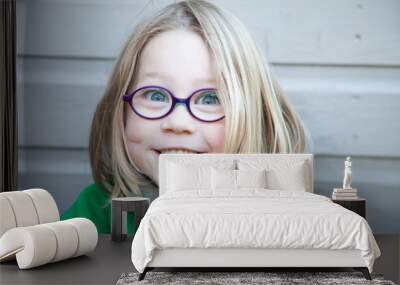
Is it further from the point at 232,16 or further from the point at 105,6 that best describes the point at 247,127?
the point at 105,6

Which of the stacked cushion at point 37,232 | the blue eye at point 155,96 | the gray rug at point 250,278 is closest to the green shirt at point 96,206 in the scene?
the blue eye at point 155,96

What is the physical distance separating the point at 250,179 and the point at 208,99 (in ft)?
3.43

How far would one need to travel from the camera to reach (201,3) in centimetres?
669

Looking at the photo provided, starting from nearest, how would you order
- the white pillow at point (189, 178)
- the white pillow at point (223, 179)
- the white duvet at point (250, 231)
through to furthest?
the white duvet at point (250, 231)
the white pillow at point (223, 179)
the white pillow at point (189, 178)

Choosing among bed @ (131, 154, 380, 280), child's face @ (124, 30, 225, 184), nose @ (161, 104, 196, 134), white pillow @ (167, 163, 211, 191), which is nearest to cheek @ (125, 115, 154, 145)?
child's face @ (124, 30, 225, 184)

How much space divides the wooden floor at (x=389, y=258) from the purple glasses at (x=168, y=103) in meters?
1.92

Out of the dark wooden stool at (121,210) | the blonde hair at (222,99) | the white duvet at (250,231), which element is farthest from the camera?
the blonde hair at (222,99)

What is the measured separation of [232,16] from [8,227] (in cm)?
301

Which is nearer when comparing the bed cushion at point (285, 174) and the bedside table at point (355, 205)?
the bed cushion at point (285, 174)

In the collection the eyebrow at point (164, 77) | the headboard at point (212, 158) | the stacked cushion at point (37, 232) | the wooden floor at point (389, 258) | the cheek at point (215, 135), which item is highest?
the eyebrow at point (164, 77)

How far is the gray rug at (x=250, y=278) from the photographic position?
4492mm

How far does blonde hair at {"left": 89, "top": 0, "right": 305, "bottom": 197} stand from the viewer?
660cm

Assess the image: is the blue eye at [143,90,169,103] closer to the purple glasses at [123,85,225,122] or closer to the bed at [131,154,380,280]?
the purple glasses at [123,85,225,122]

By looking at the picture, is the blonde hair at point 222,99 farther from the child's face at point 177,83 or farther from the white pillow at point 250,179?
the white pillow at point 250,179
